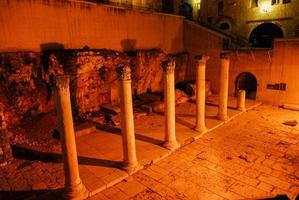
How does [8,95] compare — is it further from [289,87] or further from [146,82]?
[289,87]

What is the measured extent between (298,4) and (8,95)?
21300mm

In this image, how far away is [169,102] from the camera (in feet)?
27.9

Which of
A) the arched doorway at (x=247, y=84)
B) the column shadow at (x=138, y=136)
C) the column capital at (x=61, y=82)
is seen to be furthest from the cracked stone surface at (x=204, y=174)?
the arched doorway at (x=247, y=84)

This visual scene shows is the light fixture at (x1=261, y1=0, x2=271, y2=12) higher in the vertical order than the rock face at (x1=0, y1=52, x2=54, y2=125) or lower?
higher

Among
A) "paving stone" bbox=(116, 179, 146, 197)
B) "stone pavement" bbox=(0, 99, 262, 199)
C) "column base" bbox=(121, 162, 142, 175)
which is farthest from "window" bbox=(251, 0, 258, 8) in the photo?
"paving stone" bbox=(116, 179, 146, 197)

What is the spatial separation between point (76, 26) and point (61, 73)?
284cm

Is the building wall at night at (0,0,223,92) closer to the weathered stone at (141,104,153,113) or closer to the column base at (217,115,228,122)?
the weathered stone at (141,104,153,113)

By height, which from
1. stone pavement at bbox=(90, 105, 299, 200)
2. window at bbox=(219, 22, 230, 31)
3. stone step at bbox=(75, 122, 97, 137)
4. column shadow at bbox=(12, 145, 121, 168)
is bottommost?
stone pavement at bbox=(90, 105, 299, 200)

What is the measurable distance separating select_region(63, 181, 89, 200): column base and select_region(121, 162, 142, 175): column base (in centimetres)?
152

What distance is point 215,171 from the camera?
24.0ft

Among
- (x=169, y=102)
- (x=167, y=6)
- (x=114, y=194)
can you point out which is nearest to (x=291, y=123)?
(x=169, y=102)

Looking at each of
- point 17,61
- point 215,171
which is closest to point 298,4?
point 215,171

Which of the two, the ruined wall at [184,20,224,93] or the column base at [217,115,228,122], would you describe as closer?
the column base at [217,115,228,122]

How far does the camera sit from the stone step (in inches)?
A: 395
